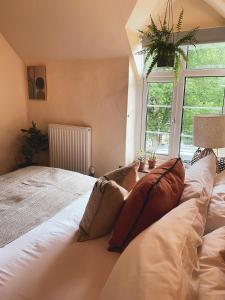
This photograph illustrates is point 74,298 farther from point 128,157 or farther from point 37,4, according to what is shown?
point 37,4

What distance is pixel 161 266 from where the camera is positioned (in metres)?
0.64

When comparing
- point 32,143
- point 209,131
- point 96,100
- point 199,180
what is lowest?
point 32,143

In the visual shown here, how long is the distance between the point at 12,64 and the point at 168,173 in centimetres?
307

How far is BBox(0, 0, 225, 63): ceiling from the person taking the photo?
2.36 m

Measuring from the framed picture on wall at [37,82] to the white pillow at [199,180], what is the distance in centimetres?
261

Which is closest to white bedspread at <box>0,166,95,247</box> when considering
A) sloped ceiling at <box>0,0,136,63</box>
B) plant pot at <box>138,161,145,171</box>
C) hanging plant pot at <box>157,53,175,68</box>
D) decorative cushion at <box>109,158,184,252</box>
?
decorative cushion at <box>109,158,184,252</box>

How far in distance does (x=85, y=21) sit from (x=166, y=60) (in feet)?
3.34

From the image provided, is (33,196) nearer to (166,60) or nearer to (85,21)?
(166,60)

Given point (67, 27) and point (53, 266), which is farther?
point (67, 27)

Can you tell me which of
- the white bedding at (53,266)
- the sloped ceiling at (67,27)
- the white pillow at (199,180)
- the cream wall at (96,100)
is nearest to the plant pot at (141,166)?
the cream wall at (96,100)

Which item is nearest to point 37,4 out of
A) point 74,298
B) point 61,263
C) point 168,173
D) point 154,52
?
point 154,52

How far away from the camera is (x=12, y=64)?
3.35 m

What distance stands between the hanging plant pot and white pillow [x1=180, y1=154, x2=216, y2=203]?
1.03m

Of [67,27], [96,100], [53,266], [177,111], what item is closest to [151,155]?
[177,111]
